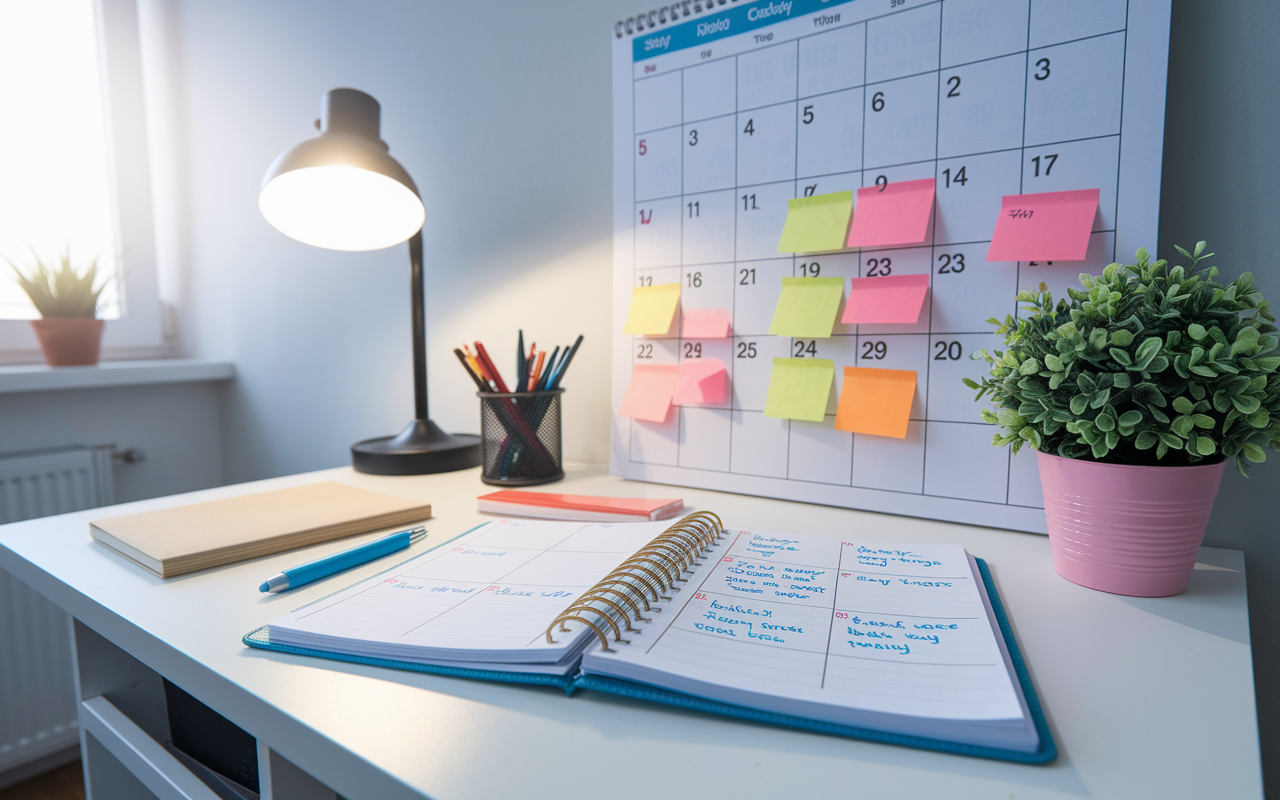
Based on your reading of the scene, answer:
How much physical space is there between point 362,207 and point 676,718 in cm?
83

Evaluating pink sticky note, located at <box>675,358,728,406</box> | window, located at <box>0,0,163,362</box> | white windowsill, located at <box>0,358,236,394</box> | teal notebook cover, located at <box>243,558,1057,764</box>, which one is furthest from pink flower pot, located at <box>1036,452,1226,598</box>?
window, located at <box>0,0,163,362</box>

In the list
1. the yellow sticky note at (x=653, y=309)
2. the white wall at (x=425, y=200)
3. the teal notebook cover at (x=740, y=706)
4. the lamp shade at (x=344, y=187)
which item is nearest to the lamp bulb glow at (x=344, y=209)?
the lamp shade at (x=344, y=187)

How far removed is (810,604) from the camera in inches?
16.3

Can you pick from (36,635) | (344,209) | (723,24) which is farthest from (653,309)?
(36,635)

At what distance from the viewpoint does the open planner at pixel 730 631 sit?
302mm

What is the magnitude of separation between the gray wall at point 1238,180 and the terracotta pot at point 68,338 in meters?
1.82

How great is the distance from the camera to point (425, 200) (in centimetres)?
119

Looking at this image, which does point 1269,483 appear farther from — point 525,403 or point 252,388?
point 252,388

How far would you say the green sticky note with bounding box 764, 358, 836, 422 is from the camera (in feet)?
2.35

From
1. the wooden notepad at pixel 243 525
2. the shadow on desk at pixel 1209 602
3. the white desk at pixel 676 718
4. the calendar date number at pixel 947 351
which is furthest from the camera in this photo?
the calendar date number at pixel 947 351

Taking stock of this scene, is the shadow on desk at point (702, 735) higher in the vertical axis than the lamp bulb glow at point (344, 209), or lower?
lower

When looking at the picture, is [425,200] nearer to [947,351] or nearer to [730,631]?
[947,351]

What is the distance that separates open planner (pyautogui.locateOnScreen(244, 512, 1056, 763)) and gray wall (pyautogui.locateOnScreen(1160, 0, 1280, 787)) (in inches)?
11.2

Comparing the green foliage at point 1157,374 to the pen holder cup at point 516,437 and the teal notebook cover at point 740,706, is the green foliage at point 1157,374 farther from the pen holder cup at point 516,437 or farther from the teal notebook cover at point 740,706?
the pen holder cup at point 516,437
